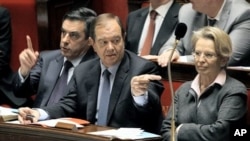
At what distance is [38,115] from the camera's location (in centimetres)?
199

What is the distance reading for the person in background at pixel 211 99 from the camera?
182 cm

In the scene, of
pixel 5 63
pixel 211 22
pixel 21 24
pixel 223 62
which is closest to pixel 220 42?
pixel 223 62

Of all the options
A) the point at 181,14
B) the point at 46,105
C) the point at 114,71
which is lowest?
the point at 46,105

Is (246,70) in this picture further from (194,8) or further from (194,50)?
(194,8)

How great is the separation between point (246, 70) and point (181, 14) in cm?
48

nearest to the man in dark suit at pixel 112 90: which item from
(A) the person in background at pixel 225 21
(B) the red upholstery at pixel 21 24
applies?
(A) the person in background at pixel 225 21

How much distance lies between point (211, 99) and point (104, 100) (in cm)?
35

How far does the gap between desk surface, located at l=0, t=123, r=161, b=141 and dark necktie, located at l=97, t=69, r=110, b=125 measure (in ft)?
0.92

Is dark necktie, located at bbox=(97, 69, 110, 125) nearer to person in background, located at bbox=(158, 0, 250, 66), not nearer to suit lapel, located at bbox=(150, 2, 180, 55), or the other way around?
person in background, located at bbox=(158, 0, 250, 66)

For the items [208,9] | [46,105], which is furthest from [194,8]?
[46,105]

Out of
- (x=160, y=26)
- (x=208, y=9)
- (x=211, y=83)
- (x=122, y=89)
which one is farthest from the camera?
(x=160, y=26)

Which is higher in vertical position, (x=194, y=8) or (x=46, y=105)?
(x=194, y=8)

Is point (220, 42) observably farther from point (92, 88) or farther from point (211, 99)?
point (92, 88)

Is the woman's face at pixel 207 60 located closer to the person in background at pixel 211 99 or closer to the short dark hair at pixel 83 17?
the person in background at pixel 211 99
